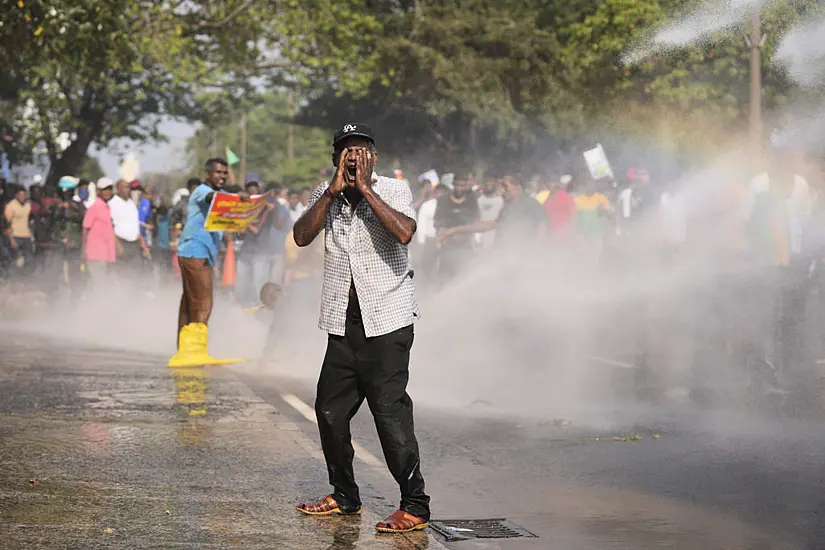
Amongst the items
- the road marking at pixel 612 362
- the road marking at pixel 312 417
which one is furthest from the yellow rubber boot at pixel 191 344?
the road marking at pixel 612 362

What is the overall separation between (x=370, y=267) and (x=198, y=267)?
687 cm

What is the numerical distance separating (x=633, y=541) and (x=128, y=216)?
53.7ft

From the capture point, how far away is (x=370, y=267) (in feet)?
21.8

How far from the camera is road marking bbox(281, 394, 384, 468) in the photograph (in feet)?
27.5

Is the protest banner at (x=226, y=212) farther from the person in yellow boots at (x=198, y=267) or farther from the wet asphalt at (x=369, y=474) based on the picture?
the wet asphalt at (x=369, y=474)

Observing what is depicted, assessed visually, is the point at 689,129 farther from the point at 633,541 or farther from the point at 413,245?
the point at 633,541

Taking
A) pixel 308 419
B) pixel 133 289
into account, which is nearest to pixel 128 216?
pixel 133 289

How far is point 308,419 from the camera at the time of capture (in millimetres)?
10023

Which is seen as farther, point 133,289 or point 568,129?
point 568,129

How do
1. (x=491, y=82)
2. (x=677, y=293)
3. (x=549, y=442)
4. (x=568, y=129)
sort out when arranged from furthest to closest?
(x=568, y=129)
(x=491, y=82)
(x=677, y=293)
(x=549, y=442)

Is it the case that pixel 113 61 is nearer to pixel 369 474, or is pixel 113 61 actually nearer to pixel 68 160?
pixel 68 160

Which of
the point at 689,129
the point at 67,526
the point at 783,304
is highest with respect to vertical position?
the point at 689,129

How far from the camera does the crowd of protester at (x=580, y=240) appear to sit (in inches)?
666

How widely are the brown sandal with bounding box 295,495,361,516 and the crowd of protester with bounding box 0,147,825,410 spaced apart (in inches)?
272
